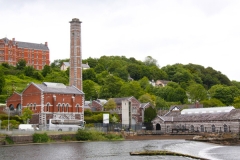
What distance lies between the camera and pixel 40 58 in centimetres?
13662

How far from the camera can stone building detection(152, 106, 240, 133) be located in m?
74.0

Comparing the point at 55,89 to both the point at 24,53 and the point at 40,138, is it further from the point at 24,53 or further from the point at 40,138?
the point at 24,53

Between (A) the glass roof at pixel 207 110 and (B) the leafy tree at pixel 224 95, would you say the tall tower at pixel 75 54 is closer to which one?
(A) the glass roof at pixel 207 110

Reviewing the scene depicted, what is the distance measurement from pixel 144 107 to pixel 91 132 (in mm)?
31295

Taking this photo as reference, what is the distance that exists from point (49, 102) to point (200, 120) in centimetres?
2955

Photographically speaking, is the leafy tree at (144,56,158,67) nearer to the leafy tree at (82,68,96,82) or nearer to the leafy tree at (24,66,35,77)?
the leafy tree at (82,68,96,82)

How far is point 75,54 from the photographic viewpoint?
9212 cm

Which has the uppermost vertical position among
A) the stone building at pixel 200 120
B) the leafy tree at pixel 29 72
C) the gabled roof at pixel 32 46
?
the gabled roof at pixel 32 46

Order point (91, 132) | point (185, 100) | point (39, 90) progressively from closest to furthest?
Answer: point (91, 132), point (39, 90), point (185, 100)

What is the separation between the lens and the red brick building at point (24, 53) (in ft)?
417

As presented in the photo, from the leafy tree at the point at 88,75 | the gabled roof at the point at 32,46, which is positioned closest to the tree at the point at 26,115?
the leafy tree at the point at 88,75

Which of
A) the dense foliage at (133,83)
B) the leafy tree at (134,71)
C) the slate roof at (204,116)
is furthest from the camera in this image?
the leafy tree at (134,71)

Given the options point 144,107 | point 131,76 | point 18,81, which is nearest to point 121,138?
point 144,107

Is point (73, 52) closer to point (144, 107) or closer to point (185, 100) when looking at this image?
point (144, 107)
